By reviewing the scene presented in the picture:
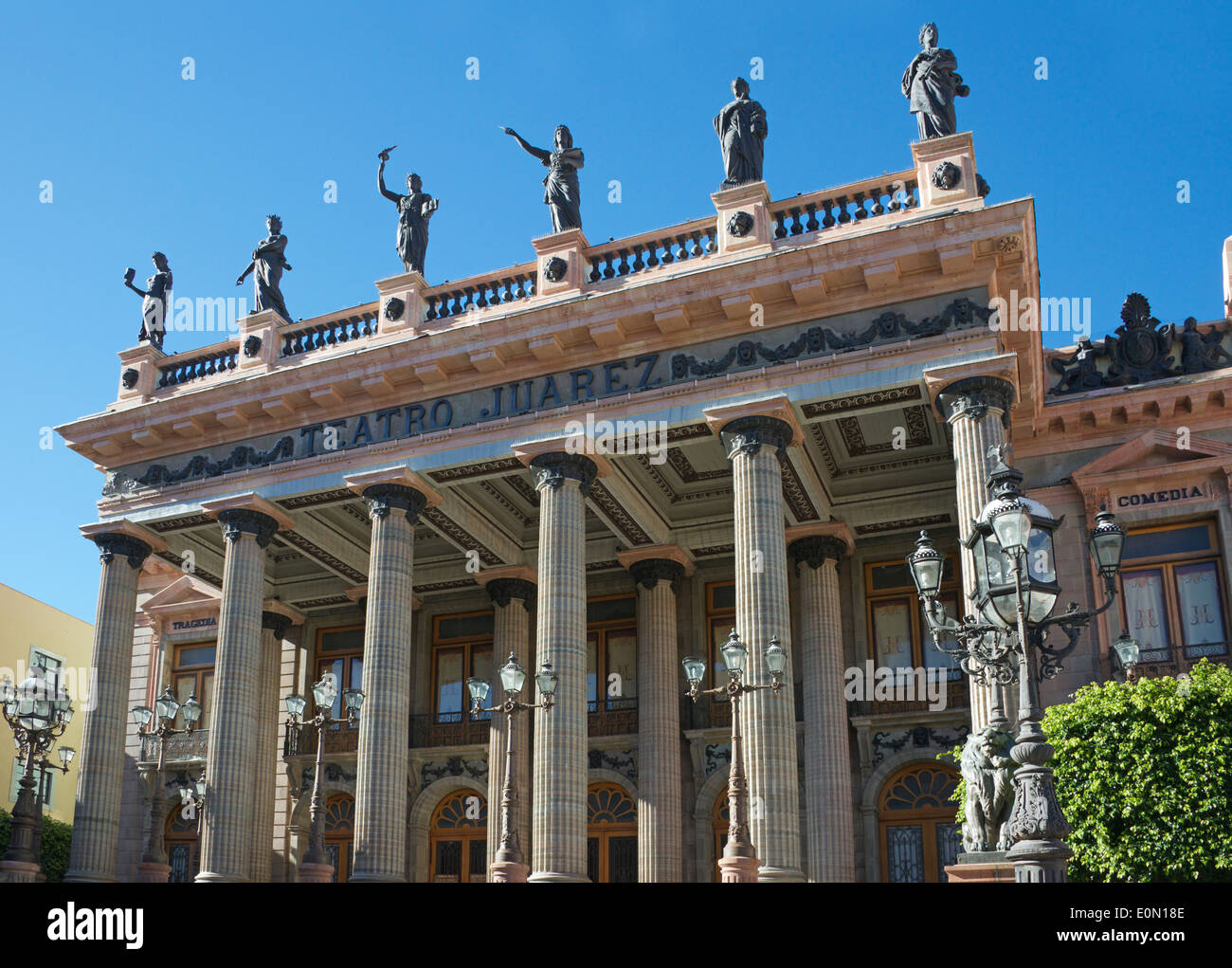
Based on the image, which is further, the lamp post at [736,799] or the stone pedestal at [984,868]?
the lamp post at [736,799]

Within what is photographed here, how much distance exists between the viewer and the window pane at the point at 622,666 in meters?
26.4

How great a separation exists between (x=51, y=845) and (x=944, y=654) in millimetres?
23658

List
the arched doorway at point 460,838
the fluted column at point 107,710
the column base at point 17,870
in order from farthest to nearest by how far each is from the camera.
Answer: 1. the arched doorway at point 460,838
2. the fluted column at point 107,710
3. the column base at point 17,870

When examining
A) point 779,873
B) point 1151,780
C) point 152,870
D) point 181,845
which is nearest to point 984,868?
point 1151,780

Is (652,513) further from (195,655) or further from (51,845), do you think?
(51,845)

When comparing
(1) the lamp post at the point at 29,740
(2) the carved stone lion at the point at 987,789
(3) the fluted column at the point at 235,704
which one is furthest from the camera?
(3) the fluted column at the point at 235,704

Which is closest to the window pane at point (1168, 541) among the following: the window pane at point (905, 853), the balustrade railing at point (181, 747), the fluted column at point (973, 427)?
the fluted column at point (973, 427)

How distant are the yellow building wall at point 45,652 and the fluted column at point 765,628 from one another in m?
24.7

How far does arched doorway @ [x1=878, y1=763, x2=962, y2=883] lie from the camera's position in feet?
75.8

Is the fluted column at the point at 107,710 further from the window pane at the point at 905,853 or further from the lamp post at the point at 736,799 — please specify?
the window pane at the point at 905,853

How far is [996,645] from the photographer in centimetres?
1060

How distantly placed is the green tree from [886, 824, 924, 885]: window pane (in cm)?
692

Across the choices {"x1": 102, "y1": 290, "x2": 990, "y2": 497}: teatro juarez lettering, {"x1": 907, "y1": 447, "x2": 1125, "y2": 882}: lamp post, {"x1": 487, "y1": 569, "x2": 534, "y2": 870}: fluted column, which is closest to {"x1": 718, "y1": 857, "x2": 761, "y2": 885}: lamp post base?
{"x1": 907, "y1": 447, "x2": 1125, "y2": 882}: lamp post

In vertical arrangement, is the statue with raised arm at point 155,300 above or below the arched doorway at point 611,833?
above
